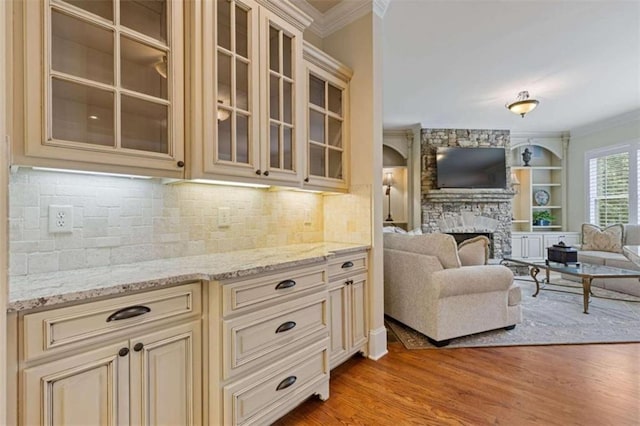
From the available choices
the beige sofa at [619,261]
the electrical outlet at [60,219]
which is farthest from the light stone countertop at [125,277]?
the beige sofa at [619,261]

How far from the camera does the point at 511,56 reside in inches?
141

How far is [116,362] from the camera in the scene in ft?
3.70

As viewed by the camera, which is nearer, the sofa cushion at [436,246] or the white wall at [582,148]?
the sofa cushion at [436,246]

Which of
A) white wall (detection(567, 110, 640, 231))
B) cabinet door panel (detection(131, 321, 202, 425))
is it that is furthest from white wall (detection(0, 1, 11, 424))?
white wall (detection(567, 110, 640, 231))

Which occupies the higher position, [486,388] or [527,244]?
[527,244]

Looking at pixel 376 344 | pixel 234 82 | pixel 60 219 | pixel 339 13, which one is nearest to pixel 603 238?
pixel 376 344

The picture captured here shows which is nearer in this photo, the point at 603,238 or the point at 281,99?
the point at 281,99

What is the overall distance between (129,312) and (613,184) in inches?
323

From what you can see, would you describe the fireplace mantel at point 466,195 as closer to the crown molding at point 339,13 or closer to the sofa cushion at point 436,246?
the sofa cushion at point 436,246

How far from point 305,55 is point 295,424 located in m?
2.44

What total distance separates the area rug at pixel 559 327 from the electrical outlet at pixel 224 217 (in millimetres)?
1912

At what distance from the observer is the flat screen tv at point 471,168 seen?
6.38 metres

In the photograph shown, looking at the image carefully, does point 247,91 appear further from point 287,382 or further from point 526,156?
point 526,156

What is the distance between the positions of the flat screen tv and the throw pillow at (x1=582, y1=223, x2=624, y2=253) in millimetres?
1663
